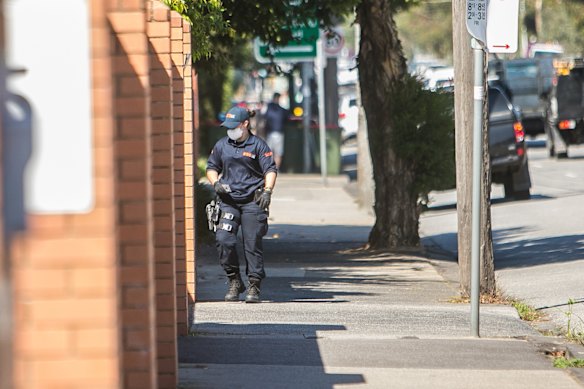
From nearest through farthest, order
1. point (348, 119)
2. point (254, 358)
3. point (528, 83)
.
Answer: point (254, 358) → point (528, 83) → point (348, 119)

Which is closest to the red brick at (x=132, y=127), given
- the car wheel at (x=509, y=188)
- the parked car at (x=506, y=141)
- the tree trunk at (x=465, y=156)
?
the tree trunk at (x=465, y=156)

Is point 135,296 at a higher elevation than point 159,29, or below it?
below

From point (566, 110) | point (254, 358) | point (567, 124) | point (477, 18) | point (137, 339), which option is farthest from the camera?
point (567, 124)

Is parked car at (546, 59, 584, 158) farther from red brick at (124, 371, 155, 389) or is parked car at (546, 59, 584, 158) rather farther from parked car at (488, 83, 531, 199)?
red brick at (124, 371, 155, 389)

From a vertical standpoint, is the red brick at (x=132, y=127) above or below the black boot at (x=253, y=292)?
above

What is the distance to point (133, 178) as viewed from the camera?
Answer: 4.79 metres

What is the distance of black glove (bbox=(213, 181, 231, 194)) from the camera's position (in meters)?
10.7

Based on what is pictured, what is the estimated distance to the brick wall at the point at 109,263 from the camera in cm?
405

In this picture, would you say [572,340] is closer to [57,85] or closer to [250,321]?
[250,321]

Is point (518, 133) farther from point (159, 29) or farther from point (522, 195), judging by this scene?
point (159, 29)

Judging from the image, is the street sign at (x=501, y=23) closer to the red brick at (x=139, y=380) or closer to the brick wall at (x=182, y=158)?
the brick wall at (x=182, y=158)

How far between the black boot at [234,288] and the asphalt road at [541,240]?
252 cm

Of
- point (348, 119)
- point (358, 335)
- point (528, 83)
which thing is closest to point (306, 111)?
point (528, 83)

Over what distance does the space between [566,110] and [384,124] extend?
1727 cm
